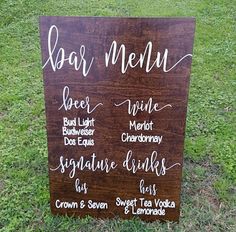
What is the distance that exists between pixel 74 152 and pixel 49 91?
364 mm

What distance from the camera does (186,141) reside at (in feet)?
10.0

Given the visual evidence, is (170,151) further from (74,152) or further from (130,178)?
(74,152)

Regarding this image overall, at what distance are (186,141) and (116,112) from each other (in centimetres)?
108

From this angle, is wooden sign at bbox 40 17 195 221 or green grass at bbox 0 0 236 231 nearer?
wooden sign at bbox 40 17 195 221

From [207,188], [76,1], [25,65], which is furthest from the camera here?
[76,1]

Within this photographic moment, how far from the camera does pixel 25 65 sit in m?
4.22

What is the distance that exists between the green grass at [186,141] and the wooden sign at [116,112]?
0.15 m

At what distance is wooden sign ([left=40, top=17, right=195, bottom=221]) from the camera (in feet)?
6.44

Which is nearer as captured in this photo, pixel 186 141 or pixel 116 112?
pixel 116 112

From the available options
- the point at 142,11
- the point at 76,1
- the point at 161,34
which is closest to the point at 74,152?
the point at 161,34

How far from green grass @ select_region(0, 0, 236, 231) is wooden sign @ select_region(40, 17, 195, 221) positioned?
15 centimetres

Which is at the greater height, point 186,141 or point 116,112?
point 116,112

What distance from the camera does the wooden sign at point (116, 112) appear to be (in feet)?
6.44

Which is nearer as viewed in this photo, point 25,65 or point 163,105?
point 163,105
